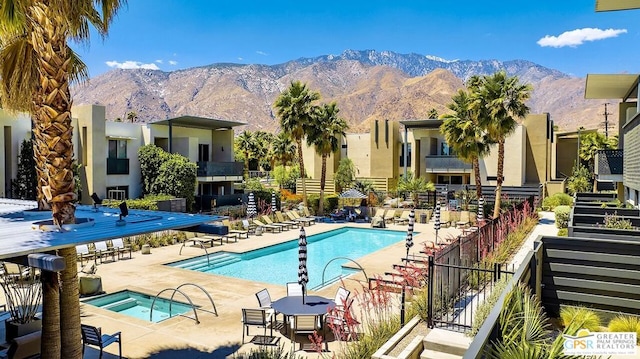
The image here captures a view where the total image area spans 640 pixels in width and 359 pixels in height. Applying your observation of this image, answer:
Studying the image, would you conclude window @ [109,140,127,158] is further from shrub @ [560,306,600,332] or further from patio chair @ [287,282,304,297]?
shrub @ [560,306,600,332]

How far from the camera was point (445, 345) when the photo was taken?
25.6ft

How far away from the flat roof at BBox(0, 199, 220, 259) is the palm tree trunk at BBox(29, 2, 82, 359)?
471 mm

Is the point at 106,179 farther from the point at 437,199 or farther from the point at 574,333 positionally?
the point at 574,333

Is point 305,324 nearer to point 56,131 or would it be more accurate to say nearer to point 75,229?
point 75,229

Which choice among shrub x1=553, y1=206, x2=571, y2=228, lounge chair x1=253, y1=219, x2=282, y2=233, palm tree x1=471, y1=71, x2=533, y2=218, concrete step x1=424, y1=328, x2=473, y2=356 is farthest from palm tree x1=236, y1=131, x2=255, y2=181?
concrete step x1=424, y1=328, x2=473, y2=356

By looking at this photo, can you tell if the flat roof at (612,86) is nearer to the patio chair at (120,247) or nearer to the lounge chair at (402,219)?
the lounge chair at (402,219)

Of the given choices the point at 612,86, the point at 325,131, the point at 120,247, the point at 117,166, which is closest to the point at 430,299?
the point at 120,247

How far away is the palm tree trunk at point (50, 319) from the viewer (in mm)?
7359

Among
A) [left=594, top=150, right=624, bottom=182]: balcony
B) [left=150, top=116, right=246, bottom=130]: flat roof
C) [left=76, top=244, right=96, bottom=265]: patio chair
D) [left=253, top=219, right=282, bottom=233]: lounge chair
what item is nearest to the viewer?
[left=76, top=244, right=96, bottom=265]: patio chair

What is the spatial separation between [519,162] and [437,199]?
31.9 ft

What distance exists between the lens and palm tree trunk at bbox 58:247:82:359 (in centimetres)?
752

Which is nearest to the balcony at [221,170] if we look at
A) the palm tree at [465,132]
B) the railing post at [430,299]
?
the palm tree at [465,132]

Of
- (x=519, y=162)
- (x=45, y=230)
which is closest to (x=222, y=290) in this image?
(x=45, y=230)

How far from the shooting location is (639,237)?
11.9 m
